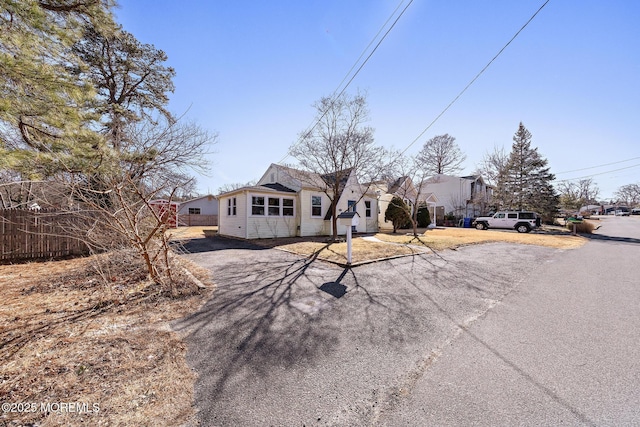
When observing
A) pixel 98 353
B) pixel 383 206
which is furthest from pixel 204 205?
pixel 98 353

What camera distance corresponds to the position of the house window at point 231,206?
15.1 m

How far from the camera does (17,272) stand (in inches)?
→ 247

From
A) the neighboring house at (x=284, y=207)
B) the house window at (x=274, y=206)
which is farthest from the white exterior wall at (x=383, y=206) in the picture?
the house window at (x=274, y=206)

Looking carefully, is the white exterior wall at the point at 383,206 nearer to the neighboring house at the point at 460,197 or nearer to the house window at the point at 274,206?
the house window at the point at 274,206

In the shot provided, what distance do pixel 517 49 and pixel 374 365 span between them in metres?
8.49

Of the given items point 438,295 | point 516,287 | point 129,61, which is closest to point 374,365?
point 438,295

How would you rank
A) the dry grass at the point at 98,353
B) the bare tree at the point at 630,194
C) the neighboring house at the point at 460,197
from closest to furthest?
the dry grass at the point at 98,353 < the neighboring house at the point at 460,197 < the bare tree at the point at 630,194

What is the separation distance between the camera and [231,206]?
1541cm

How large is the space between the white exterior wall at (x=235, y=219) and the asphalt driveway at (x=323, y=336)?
738 centimetres

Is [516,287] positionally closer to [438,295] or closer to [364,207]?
[438,295]

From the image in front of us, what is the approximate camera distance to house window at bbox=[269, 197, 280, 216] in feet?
47.9

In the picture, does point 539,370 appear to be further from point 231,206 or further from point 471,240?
point 231,206

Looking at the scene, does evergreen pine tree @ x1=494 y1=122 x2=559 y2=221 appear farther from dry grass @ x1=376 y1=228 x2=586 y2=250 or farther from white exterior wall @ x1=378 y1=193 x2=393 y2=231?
white exterior wall @ x1=378 y1=193 x2=393 y2=231

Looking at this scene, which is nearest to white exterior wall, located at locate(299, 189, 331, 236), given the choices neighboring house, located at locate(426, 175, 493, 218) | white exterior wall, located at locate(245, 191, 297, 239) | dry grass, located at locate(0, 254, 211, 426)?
white exterior wall, located at locate(245, 191, 297, 239)
